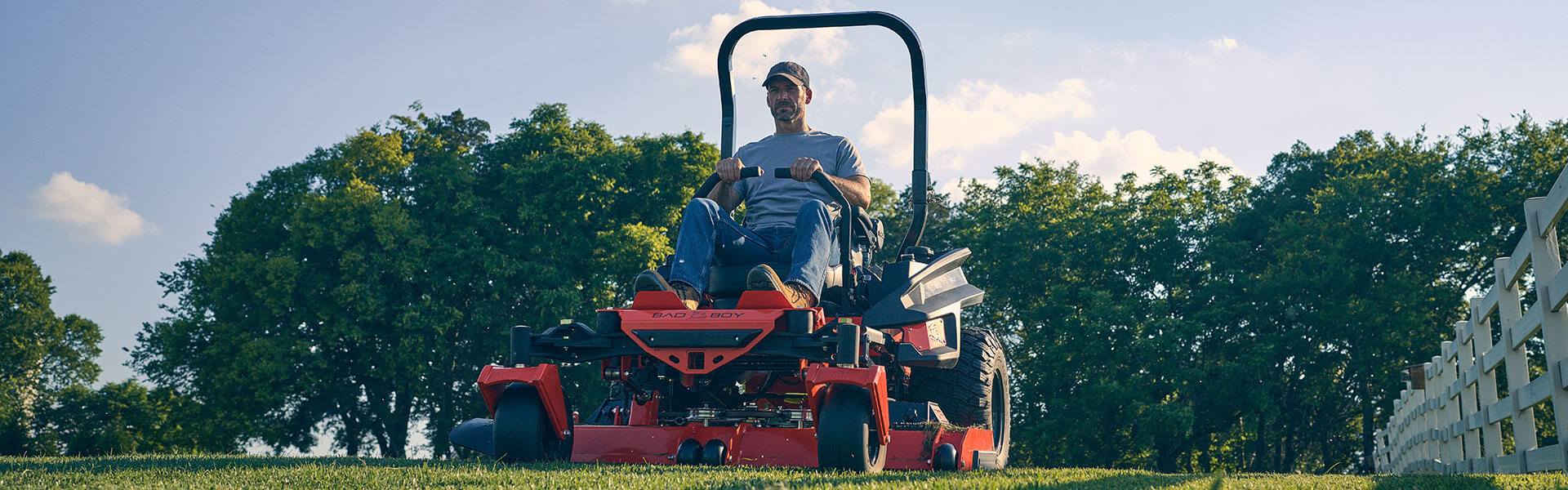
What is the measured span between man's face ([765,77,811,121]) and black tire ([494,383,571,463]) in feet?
9.32

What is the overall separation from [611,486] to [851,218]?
362 centimetres

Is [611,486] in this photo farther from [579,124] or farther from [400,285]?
[579,124]

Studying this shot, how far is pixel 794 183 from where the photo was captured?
7.89 metres

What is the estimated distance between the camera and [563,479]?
461 centimetres

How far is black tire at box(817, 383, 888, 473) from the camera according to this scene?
5629 mm

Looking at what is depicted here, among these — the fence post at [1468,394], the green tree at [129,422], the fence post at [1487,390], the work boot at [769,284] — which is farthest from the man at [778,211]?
the green tree at [129,422]

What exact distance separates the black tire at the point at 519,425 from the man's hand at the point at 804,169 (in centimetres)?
193

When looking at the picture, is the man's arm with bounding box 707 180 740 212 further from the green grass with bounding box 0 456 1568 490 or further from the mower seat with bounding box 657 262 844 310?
the green grass with bounding box 0 456 1568 490

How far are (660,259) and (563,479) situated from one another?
72.8 feet

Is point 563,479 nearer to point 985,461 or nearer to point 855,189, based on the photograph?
point 985,461

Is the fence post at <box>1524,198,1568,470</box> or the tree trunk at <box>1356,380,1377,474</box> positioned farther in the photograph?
the tree trunk at <box>1356,380,1377,474</box>

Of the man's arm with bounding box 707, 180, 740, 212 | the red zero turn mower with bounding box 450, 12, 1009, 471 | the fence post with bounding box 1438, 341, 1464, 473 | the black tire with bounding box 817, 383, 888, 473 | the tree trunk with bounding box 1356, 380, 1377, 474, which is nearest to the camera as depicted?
the black tire with bounding box 817, 383, 888, 473

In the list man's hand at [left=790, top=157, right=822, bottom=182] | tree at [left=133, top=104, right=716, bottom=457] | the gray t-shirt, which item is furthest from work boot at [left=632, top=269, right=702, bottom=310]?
tree at [left=133, top=104, right=716, bottom=457]

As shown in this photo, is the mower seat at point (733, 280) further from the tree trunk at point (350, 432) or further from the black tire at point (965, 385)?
the tree trunk at point (350, 432)
